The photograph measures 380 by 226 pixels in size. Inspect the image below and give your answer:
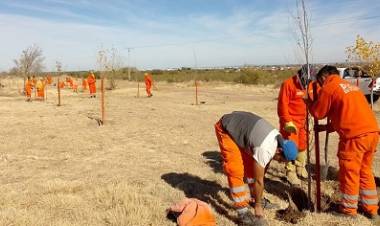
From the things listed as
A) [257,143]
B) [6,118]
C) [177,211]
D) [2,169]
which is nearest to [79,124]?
[6,118]

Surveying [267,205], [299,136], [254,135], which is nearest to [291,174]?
[299,136]

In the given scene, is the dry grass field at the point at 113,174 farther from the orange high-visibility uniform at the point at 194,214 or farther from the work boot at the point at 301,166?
the work boot at the point at 301,166

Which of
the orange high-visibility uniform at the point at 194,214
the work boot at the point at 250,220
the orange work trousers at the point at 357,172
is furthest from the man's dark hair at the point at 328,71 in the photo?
the orange high-visibility uniform at the point at 194,214

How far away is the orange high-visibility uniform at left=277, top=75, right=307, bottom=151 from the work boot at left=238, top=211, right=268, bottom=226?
6.37 ft

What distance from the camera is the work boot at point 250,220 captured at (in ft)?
16.3

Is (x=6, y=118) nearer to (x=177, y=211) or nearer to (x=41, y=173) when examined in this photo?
(x=41, y=173)

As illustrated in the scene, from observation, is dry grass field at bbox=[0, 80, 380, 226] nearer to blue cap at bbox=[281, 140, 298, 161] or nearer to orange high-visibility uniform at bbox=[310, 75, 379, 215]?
orange high-visibility uniform at bbox=[310, 75, 379, 215]

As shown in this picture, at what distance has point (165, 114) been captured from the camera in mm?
17062

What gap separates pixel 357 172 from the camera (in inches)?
198

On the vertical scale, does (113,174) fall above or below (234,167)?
below

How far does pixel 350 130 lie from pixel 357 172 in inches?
18.9

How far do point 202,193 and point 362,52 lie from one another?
11.8 m

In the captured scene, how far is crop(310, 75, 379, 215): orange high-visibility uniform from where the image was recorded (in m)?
4.98

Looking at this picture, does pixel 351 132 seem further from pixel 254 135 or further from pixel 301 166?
pixel 301 166
